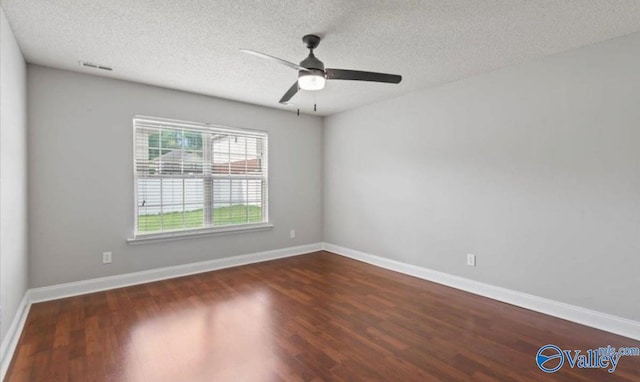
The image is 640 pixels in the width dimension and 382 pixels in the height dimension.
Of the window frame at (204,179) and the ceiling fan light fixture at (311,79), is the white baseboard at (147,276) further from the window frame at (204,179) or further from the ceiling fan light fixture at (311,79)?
the ceiling fan light fixture at (311,79)

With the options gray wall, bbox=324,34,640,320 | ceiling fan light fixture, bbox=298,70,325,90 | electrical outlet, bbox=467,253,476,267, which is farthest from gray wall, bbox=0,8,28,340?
electrical outlet, bbox=467,253,476,267

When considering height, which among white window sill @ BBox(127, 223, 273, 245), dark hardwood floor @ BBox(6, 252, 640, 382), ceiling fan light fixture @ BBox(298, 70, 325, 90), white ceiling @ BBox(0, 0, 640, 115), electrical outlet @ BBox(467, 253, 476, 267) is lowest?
dark hardwood floor @ BBox(6, 252, 640, 382)

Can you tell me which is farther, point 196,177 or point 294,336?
point 196,177

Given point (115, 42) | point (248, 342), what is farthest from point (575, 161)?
point (115, 42)

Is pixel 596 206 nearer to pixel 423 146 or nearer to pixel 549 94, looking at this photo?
pixel 549 94

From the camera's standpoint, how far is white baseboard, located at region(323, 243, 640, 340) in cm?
247

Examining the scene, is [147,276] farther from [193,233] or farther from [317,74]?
[317,74]

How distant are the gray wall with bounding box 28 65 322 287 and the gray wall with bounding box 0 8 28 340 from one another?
0.18 meters

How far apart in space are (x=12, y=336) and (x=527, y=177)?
4.64 metres

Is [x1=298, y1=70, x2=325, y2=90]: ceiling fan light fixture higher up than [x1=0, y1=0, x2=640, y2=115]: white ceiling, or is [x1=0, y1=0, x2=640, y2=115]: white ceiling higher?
[x1=0, y1=0, x2=640, y2=115]: white ceiling

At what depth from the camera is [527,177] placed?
3.01 meters

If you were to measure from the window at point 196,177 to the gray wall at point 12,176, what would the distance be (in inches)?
40.9

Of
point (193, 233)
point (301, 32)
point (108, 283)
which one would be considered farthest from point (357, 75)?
point (108, 283)

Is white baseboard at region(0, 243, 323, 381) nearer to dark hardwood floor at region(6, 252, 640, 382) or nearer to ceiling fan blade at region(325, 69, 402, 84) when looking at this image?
dark hardwood floor at region(6, 252, 640, 382)
